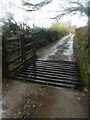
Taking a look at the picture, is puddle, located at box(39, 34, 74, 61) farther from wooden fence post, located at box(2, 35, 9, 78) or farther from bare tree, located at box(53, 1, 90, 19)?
wooden fence post, located at box(2, 35, 9, 78)

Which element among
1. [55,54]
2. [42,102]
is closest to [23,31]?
[55,54]

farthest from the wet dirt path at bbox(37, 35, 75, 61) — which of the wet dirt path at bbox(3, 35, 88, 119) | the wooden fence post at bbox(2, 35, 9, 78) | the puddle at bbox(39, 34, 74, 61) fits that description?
the wet dirt path at bbox(3, 35, 88, 119)

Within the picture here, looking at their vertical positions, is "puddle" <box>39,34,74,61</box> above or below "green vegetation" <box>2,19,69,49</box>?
below

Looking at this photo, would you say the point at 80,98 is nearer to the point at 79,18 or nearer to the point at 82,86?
the point at 82,86

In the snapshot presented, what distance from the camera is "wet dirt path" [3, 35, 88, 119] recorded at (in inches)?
158

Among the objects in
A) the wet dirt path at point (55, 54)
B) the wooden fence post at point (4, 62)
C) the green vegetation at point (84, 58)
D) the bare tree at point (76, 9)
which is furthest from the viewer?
the wet dirt path at point (55, 54)

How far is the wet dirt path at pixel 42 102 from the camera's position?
158 inches

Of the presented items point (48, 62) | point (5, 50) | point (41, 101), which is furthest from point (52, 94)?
point (48, 62)

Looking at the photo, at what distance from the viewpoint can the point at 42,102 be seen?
4527 millimetres

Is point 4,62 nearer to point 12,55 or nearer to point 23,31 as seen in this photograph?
point 12,55

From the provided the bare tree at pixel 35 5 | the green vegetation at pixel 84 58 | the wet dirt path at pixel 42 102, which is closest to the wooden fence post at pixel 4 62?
the wet dirt path at pixel 42 102

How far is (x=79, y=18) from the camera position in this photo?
972 cm

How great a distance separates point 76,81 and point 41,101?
179 cm

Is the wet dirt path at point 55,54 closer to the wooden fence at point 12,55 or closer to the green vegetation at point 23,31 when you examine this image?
the green vegetation at point 23,31
